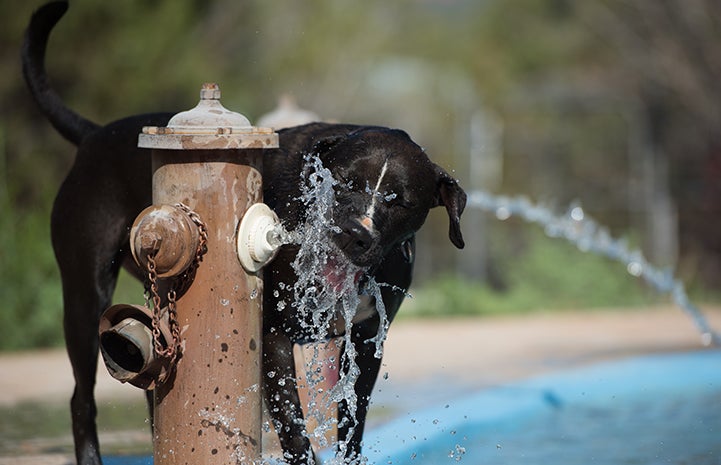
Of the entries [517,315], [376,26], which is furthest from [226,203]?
[376,26]

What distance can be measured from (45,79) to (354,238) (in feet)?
6.36

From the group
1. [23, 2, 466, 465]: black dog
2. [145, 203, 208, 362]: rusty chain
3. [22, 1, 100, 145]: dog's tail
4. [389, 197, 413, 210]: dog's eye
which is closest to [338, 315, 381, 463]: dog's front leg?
[23, 2, 466, 465]: black dog

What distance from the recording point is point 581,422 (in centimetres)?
510

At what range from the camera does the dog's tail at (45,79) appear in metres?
4.18

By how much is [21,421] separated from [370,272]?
240 centimetres

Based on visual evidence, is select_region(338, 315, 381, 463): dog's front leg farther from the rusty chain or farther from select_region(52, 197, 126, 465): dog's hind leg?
select_region(52, 197, 126, 465): dog's hind leg

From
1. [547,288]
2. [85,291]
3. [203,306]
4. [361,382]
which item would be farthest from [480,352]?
[203,306]

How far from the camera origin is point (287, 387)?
3.18 metres

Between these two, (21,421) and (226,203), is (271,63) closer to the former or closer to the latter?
(21,421)

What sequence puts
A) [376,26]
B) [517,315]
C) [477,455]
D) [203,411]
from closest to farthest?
[203,411]
[477,455]
[517,315]
[376,26]

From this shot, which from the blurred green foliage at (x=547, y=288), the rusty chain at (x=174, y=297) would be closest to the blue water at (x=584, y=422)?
the rusty chain at (x=174, y=297)

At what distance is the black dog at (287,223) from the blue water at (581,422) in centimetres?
49

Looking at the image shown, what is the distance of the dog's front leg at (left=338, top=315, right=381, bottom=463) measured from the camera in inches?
139

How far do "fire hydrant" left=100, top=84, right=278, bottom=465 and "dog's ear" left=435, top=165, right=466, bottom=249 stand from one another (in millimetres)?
679
